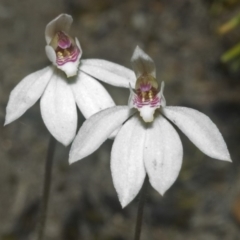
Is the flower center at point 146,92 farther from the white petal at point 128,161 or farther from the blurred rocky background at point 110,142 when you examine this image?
the blurred rocky background at point 110,142

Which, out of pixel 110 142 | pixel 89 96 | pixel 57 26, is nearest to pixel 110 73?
pixel 89 96

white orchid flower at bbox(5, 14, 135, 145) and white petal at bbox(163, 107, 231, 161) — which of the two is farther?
white orchid flower at bbox(5, 14, 135, 145)

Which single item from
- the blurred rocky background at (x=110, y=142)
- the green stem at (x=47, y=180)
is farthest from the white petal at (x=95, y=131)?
the blurred rocky background at (x=110, y=142)

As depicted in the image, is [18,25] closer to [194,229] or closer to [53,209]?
[53,209]

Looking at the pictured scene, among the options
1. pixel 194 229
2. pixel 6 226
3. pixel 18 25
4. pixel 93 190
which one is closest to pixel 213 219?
pixel 194 229

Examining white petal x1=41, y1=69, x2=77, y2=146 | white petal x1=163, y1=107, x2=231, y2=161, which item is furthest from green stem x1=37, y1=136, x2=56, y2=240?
white petal x1=163, y1=107, x2=231, y2=161

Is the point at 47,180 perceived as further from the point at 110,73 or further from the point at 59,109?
the point at 110,73

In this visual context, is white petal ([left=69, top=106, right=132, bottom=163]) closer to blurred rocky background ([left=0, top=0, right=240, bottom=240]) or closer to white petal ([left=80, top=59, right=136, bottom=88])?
white petal ([left=80, top=59, right=136, bottom=88])
